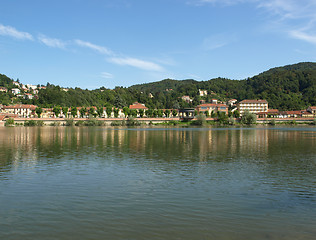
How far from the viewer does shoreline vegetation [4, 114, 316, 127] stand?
13688 cm

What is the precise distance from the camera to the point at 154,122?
153250mm

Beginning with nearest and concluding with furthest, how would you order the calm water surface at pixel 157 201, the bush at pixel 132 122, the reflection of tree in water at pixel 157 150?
the calm water surface at pixel 157 201, the reflection of tree in water at pixel 157 150, the bush at pixel 132 122

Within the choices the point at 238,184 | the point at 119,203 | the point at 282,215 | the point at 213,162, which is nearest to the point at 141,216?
the point at 119,203

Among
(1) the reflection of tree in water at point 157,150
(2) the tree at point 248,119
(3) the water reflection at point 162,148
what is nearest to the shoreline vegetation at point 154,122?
(2) the tree at point 248,119

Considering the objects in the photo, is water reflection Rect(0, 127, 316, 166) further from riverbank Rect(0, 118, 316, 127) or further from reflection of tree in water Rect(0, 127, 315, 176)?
riverbank Rect(0, 118, 316, 127)

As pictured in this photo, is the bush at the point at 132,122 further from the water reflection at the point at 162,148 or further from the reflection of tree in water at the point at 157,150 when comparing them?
the reflection of tree in water at the point at 157,150

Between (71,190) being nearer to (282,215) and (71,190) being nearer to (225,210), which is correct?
(225,210)

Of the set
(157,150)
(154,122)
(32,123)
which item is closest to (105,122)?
(154,122)

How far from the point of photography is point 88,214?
13.6 meters

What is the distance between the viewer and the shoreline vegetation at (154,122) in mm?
136875

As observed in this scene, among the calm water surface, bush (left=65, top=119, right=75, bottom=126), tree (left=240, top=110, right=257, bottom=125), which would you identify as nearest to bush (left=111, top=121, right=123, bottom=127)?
bush (left=65, top=119, right=75, bottom=126)

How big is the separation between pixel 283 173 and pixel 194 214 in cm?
1253

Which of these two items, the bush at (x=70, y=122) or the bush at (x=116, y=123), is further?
the bush at (x=116, y=123)

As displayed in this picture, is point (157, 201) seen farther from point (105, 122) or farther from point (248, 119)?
point (248, 119)
